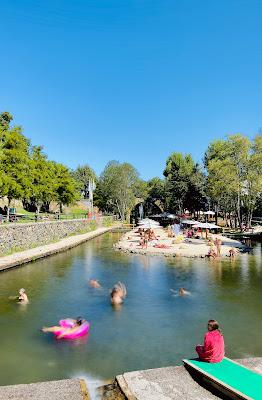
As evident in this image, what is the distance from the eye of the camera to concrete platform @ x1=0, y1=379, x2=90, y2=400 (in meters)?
7.29

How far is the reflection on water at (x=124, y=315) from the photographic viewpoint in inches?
421

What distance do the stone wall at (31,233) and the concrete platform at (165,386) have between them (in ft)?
73.7

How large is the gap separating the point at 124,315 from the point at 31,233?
2193cm

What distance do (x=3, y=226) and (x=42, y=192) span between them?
2781 cm

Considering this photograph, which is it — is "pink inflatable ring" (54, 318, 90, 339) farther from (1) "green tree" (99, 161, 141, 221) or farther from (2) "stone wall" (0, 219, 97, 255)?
(1) "green tree" (99, 161, 141, 221)

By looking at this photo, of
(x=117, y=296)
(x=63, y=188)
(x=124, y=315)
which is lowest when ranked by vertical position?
(x=124, y=315)

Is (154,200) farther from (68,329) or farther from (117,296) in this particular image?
(68,329)

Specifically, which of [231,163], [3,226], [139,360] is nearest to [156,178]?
[231,163]

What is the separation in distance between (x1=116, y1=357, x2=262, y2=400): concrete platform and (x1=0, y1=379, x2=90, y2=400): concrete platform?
97 centimetres

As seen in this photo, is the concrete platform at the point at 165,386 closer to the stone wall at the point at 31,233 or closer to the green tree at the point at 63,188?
the stone wall at the point at 31,233

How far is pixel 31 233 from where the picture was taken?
114 feet

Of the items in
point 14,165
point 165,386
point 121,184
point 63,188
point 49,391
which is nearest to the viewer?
point 49,391

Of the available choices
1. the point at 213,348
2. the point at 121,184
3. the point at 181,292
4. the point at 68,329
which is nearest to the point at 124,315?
the point at 68,329

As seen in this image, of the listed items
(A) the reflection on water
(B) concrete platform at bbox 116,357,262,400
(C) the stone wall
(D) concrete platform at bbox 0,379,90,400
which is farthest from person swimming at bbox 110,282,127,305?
(C) the stone wall
